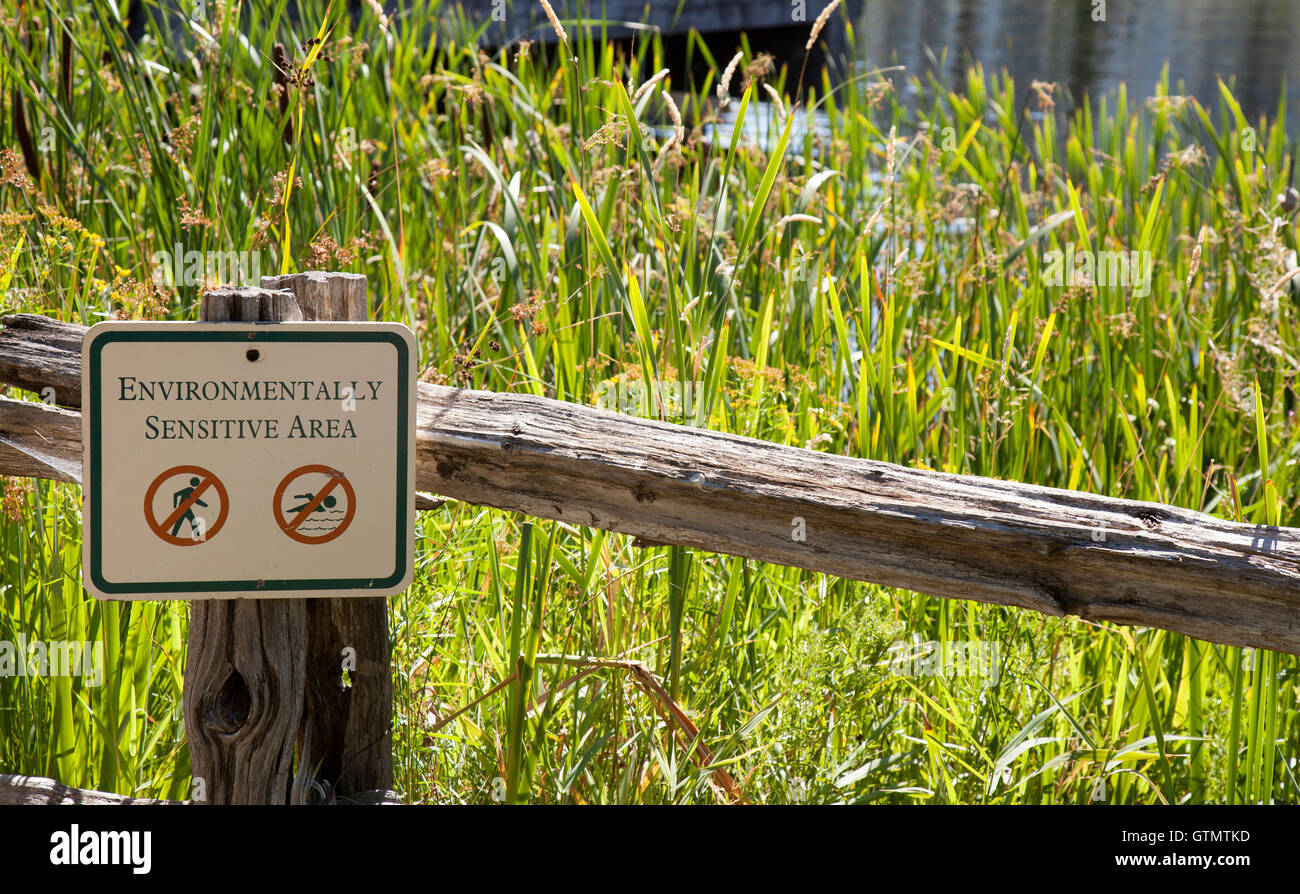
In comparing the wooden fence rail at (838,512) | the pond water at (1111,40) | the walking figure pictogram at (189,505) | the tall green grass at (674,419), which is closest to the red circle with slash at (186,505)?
the walking figure pictogram at (189,505)

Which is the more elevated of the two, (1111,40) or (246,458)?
(1111,40)

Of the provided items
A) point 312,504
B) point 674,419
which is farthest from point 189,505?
point 674,419

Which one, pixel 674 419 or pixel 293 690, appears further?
pixel 674 419

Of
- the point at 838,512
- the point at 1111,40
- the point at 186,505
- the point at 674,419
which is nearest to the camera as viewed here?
the point at 186,505

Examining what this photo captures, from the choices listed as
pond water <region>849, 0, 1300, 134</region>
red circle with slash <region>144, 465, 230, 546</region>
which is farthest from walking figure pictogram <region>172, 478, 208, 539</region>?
pond water <region>849, 0, 1300, 134</region>

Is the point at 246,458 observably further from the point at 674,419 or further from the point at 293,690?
the point at 674,419

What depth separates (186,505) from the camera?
3.22 feet

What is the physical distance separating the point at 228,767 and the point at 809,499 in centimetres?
68

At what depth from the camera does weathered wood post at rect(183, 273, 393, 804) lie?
3.48 ft

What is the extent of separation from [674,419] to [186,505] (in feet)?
3.56

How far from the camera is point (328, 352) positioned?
981 millimetres

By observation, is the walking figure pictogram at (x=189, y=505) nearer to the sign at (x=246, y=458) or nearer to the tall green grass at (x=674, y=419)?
the sign at (x=246, y=458)

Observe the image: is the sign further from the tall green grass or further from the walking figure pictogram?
the tall green grass

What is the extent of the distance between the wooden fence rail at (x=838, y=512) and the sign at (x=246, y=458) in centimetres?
13
